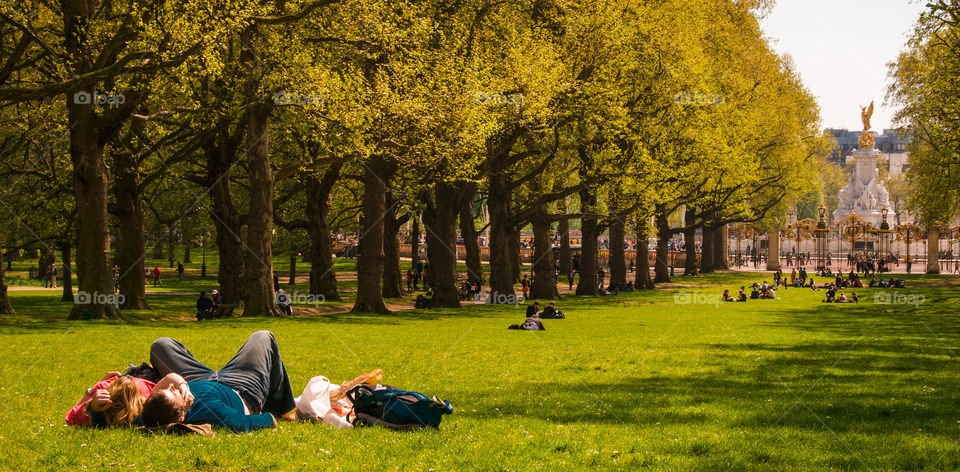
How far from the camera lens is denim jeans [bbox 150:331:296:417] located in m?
8.16

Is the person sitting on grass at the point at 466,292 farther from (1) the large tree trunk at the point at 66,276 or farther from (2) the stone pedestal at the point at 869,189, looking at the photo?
(2) the stone pedestal at the point at 869,189

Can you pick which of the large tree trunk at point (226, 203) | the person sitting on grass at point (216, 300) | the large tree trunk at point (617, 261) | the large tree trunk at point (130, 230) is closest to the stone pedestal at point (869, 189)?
the large tree trunk at point (617, 261)

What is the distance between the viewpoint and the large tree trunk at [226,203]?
30.6 metres

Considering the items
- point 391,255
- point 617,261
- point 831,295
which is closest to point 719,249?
point 617,261

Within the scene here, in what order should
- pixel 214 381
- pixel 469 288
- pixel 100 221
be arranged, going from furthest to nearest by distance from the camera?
pixel 469 288 → pixel 100 221 → pixel 214 381

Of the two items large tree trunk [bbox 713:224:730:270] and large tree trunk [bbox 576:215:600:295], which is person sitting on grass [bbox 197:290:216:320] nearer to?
large tree trunk [bbox 576:215:600:295]

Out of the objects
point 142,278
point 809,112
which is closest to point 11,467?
point 142,278

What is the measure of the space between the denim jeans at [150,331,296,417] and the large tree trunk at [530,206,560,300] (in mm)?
28662

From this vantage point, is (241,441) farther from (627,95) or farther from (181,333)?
(627,95)

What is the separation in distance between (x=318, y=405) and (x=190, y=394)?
4.55 ft

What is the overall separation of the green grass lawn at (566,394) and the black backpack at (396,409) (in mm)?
244

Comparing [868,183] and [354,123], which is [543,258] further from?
[868,183]

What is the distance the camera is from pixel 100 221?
22.9 m

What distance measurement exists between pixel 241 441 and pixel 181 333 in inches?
511
